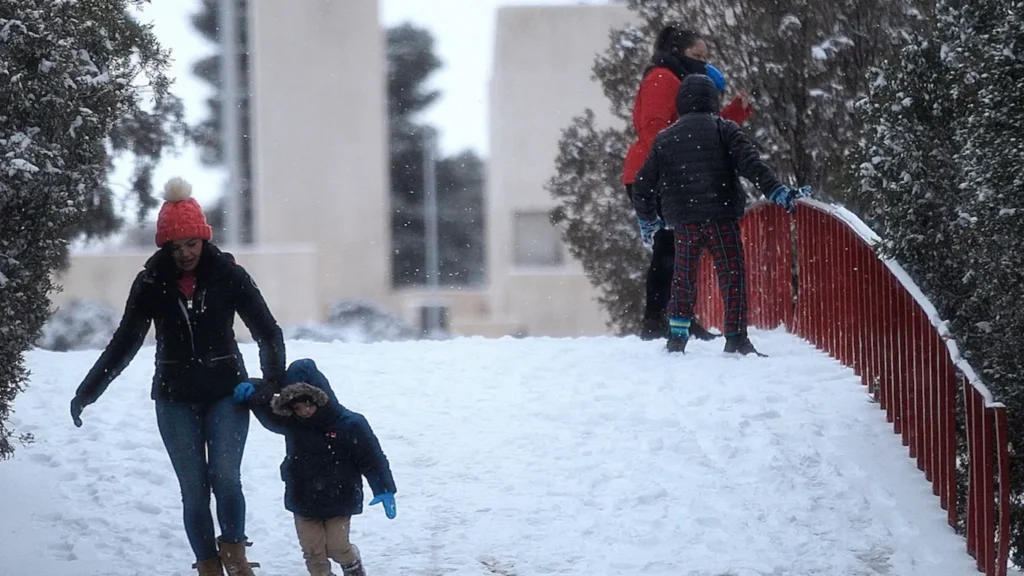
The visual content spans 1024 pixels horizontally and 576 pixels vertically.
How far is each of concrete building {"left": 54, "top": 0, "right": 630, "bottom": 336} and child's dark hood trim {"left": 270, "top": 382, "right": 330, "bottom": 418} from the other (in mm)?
20475

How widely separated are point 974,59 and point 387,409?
4.40 meters

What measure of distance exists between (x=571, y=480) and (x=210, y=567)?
7.08 ft

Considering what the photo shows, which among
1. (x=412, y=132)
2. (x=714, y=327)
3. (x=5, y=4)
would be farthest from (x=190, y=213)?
(x=412, y=132)

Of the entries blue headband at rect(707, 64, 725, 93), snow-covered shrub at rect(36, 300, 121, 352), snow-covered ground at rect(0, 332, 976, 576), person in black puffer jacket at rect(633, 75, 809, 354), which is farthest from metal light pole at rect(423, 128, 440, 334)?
snow-covered ground at rect(0, 332, 976, 576)

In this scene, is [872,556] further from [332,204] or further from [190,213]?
[332,204]

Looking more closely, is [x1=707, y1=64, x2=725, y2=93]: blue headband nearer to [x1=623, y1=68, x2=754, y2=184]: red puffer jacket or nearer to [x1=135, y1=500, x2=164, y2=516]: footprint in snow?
[x1=623, y1=68, x2=754, y2=184]: red puffer jacket

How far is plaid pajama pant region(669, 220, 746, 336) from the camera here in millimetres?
9250

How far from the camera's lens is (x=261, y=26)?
3164 cm

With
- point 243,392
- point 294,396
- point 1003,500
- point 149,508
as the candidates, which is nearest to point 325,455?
point 294,396

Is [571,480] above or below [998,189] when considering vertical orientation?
below

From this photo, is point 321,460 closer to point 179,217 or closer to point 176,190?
point 179,217

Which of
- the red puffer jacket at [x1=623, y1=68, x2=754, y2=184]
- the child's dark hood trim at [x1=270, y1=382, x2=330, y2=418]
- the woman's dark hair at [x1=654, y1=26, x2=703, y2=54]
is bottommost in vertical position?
the child's dark hood trim at [x1=270, y1=382, x2=330, y2=418]

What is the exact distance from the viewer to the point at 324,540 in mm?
5824

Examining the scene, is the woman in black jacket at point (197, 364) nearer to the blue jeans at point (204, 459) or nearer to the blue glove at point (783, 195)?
the blue jeans at point (204, 459)
